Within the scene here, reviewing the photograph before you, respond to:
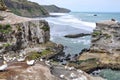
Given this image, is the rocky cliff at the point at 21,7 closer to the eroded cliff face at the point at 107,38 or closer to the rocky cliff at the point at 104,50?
the eroded cliff face at the point at 107,38

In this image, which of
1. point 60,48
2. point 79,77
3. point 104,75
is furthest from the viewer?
point 60,48

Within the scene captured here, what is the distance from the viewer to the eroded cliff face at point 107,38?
6088cm

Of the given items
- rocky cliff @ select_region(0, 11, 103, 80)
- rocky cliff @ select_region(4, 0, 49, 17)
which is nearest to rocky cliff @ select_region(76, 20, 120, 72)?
rocky cliff @ select_region(0, 11, 103, 80)

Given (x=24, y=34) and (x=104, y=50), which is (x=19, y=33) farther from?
(x=104, y=50)

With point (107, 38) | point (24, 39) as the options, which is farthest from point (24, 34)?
point (107, 38)

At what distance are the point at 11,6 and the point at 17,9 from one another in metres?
6.45

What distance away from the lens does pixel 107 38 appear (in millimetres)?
63344

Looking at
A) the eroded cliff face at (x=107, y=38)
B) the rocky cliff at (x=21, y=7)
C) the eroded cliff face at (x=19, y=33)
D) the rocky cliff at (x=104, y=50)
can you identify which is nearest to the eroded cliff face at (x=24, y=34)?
the eroded cliff face at (x=19, y=33)

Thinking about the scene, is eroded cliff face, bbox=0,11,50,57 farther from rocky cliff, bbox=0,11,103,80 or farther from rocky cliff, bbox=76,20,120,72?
rocky cliff, bbox=76,20,120,72

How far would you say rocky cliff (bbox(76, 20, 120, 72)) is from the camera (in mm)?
55938

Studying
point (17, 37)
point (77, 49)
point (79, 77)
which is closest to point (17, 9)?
point (77, 49)

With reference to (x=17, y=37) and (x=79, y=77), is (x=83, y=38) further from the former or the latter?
(x=79, y=77)

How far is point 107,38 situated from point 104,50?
11.6ft

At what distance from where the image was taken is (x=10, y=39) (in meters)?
60.5
